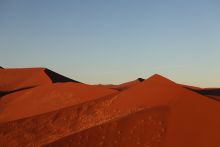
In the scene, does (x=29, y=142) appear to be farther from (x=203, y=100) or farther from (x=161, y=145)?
(x=203, y=100)

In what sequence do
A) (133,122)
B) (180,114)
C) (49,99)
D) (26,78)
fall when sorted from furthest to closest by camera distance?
(26,78), (49,99), (133,122), (180,114)

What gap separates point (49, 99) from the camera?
1177 inches

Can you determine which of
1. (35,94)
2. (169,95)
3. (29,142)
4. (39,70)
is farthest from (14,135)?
(39,70)

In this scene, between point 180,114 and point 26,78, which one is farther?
point 26,78

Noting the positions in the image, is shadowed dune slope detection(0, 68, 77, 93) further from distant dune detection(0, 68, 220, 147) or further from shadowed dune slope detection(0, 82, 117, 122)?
distant dune detection(0, 68, 220, 147)

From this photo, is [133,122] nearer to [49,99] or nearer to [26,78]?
[49,99]

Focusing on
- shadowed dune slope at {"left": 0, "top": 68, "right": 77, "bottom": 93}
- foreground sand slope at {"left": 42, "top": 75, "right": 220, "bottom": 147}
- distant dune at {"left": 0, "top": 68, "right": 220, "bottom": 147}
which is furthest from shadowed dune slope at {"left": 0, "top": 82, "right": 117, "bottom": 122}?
shadowed dune slope at {"left": 0, "top": 68, "right": 77, "bottom": 93}

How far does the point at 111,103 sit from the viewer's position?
20.8 metres

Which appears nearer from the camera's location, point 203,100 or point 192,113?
point 192,113

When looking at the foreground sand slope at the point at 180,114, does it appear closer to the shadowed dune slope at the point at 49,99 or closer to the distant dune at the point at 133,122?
the distant dune at the point at 133,122

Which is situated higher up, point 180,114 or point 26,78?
point 180,114

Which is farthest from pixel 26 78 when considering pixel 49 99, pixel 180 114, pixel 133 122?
pixel 180 114

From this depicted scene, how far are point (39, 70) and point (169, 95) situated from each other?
43357mm

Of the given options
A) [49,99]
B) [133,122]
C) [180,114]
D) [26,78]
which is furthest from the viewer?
[26,78]
